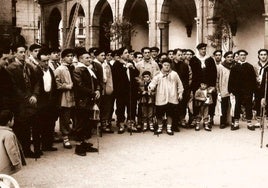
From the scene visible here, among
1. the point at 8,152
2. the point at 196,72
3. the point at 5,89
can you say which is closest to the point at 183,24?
the point at 196,72

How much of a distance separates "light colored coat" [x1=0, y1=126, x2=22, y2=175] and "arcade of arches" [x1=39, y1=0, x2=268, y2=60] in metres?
12.4

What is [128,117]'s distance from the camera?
1134 cm

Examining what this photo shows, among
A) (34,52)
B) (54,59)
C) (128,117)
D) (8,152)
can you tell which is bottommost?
(128,117)

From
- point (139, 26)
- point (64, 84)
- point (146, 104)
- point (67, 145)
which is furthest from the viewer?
point (139, 26)

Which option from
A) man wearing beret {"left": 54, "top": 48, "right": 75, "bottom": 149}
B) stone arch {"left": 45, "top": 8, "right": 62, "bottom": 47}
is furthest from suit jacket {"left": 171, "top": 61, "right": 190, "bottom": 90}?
stone arch {"left": 45, "top": 8, "right": 62, "bottom": 47}

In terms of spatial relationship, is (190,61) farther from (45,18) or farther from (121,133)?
(45,18)

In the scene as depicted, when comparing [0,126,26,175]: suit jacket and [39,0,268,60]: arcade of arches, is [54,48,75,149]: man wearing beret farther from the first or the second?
[39,0,268,60]: arcade of arches

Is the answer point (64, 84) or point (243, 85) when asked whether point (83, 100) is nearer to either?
point (64, 84)

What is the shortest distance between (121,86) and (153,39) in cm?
1079

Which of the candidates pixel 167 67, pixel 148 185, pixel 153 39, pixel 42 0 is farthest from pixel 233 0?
pixel 42 0

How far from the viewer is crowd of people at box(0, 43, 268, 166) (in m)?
8.28

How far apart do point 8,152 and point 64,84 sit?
3932 mm

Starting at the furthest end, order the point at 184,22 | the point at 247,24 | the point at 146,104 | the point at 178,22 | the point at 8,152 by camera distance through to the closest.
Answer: the point at 178,22
the point at 184,22
the point at 247,24
the point at 146,104
the point at 8,152

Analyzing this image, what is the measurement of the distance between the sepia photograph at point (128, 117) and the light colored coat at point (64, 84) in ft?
0.06
